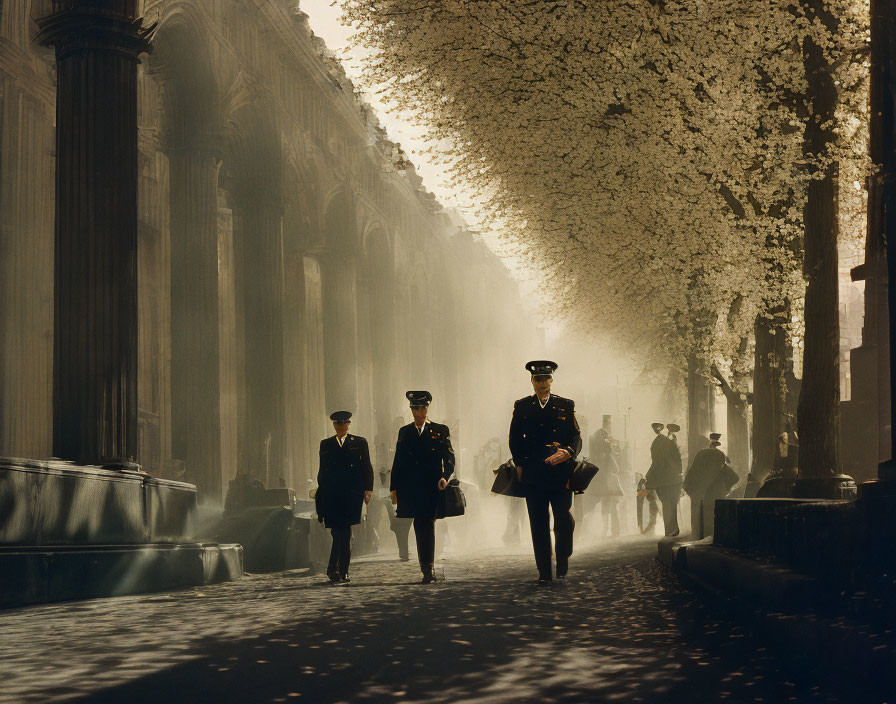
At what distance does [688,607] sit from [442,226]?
41.6 meters

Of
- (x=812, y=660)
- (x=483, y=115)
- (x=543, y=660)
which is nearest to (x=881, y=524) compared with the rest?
(x=812, y=660)

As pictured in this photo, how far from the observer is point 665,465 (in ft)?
70.5

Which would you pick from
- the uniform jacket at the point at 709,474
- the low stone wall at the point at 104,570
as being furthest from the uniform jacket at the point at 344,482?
the uniform jacket at the point at 709,474

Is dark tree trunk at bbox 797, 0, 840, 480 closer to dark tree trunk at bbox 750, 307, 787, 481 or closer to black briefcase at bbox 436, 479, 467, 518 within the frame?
dark tree trunk at bbox 750, 307, 787, 481

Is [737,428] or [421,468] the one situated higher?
[737,428]

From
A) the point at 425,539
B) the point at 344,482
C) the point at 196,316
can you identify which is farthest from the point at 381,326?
the point at 425,539

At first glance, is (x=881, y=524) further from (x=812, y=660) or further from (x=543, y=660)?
(x=543, y=660)

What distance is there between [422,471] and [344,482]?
90 centimetres

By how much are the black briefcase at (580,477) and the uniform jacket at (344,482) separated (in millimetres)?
2669

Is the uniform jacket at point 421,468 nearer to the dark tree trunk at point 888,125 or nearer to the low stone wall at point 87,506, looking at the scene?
the low stone wall at point 87,506

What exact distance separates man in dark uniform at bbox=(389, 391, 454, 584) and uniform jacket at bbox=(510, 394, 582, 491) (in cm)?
155

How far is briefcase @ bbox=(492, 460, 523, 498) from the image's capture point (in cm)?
1009

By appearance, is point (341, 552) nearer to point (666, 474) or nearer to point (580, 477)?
point (580, 477)

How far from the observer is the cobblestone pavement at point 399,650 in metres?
5.24
